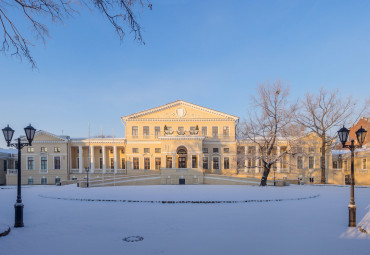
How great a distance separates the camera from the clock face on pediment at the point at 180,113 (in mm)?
43656

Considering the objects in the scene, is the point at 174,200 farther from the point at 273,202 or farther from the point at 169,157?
the point at 169,157

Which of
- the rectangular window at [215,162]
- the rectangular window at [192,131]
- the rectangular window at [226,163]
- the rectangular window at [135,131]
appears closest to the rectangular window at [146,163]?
the rectangular window at [135,131]

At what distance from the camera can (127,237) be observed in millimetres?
8617

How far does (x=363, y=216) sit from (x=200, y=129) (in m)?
32.6

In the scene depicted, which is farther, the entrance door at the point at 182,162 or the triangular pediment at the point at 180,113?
the triangular pediment at the point at 180,113

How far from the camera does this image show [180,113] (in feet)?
144

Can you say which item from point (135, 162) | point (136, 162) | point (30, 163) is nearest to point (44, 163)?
point (30, 163)

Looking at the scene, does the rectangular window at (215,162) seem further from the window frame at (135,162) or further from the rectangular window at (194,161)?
the window frame at (135,162)

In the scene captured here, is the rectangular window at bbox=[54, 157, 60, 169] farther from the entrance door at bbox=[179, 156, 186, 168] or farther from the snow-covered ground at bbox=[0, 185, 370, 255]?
the snow-covered ground at bbox=[0, 185, 370, 255]

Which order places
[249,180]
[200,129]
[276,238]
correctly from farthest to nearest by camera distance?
[200,129] → [249,180] → [276,238]

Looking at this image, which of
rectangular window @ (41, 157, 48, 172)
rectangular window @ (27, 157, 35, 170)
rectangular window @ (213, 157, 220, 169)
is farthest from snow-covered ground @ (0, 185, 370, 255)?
rectangular window @ (27, 157, 35, 170)

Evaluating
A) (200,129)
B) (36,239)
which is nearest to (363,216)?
(36,239)

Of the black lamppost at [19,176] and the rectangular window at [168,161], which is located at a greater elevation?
the black lamppost at [19,176]

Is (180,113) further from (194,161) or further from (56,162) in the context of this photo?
(56,162)
